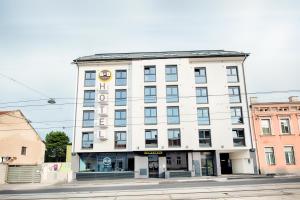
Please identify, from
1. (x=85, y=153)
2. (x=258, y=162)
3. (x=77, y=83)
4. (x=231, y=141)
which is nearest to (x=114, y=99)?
(x=77, y=83)

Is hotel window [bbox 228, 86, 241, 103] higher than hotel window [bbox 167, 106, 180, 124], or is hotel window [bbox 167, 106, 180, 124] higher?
hotel window [bbox 228, 86, 241, 103]

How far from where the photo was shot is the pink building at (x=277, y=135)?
3066 centimetres

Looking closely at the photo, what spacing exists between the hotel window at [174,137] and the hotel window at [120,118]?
6.04 meters

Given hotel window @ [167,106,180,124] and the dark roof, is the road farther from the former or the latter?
the dark roof

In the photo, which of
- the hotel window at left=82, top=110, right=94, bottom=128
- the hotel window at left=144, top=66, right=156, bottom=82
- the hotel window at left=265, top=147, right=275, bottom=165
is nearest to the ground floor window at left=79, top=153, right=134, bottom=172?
the hotel window at left=82, top=110, right=94, bottom=128

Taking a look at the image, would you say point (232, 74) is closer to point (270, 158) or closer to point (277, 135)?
point (277, 135)

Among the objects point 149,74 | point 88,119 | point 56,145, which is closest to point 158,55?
point 149,74

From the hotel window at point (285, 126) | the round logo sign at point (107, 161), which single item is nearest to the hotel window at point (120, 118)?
the round logo sign at point (107, 161)

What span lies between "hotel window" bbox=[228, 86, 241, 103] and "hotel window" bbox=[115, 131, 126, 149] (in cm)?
1455

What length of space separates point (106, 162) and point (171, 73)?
14448mm

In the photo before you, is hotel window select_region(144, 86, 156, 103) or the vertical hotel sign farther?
hotel window select_region(144, 86, 156, 103)

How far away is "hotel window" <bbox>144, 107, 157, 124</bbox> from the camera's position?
108ft

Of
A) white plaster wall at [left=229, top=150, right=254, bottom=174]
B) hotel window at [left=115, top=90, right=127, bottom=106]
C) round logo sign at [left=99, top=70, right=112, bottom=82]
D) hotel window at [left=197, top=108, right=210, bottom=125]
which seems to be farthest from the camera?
round logo sign at [left=99, top=70, right=112, bottom=82]

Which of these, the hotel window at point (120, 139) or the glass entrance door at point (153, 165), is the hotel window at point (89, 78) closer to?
the hotel window at point (120, 139)
